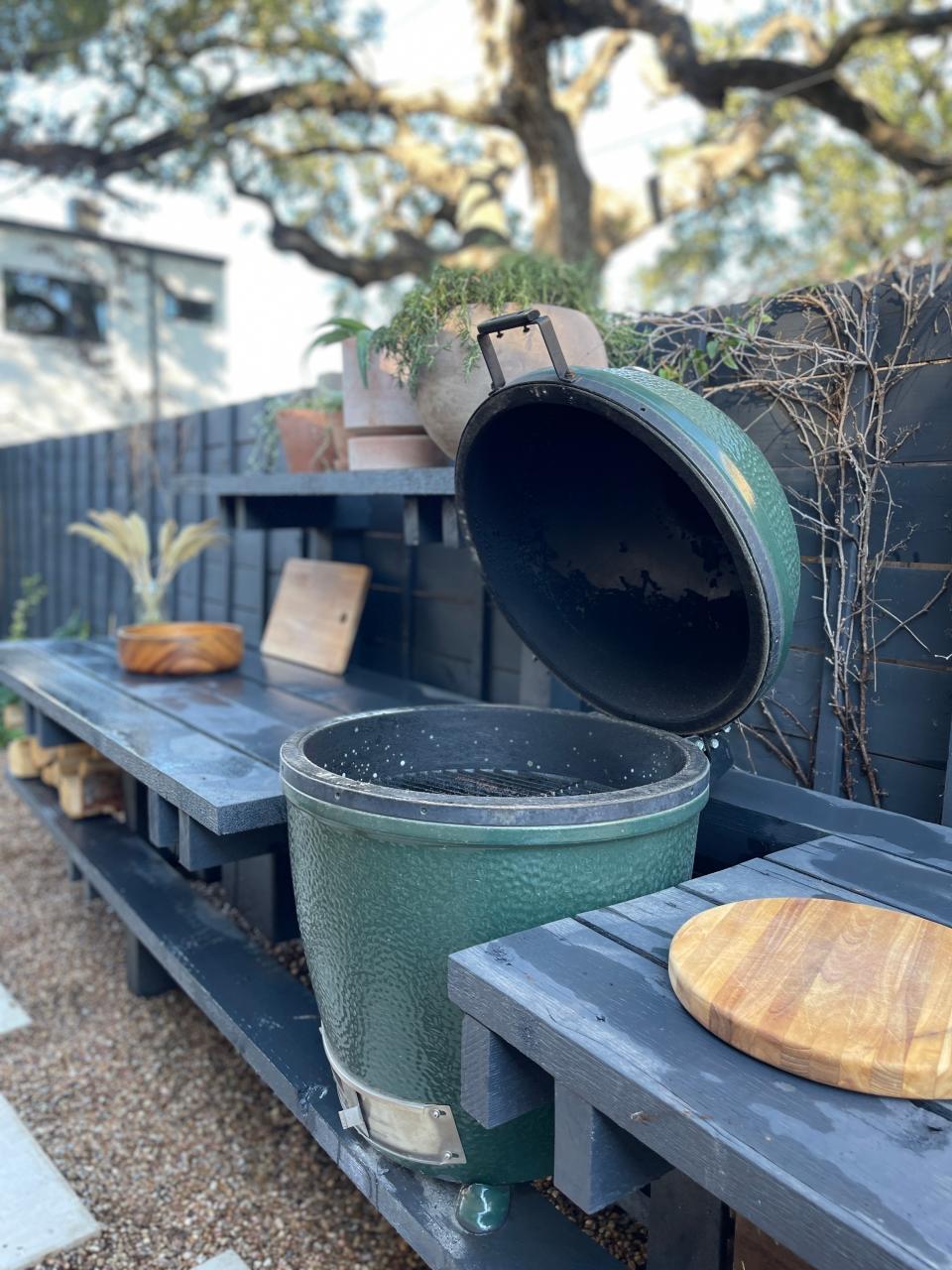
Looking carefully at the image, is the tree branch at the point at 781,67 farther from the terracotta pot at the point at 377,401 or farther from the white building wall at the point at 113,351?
the white building wall at the point at 113,351

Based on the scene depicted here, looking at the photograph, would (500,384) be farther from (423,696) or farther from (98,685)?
(98,685)

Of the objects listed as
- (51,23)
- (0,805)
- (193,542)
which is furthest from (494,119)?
(0,805)

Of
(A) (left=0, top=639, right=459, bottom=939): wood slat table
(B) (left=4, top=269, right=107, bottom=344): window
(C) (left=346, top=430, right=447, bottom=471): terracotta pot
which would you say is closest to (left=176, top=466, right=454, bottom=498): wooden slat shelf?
(C) (left=346, top=430, right=447, bottom=471): terracotta pot

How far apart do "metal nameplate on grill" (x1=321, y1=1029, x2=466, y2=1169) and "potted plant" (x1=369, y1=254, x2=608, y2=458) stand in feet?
3.78

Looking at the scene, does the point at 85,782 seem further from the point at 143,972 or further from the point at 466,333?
the point at 466,333

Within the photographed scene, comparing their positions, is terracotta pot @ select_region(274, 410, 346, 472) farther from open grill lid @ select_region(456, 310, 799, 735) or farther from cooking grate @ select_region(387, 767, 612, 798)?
cooking grate @ select_region(387, 767, 612, 798)

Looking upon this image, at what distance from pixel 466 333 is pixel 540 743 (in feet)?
2.51

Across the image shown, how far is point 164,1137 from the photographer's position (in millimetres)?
1993

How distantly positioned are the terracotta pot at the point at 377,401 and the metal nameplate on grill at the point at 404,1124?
4.14ft

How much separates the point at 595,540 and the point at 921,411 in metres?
0.57

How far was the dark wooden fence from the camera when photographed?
1.53 metres

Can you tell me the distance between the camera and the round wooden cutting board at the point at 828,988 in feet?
2.57

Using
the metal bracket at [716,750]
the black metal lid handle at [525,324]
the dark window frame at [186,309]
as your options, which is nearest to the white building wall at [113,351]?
the dark window frame at [186,309]

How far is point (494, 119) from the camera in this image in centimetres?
695
